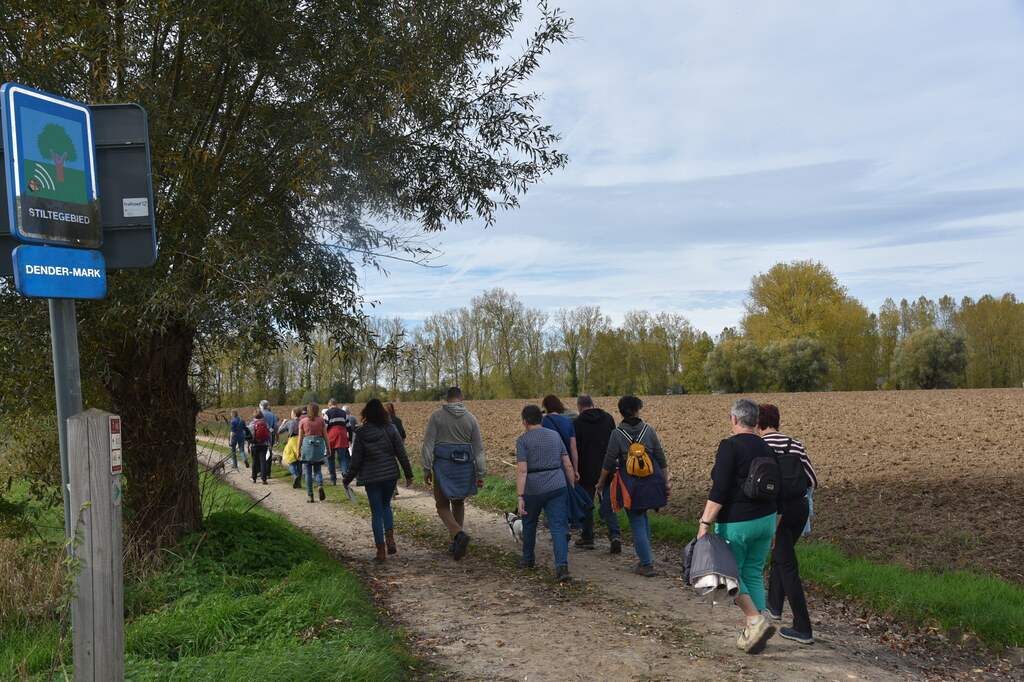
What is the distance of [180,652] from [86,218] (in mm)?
3410

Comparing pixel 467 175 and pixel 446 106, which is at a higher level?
pixel 446 106

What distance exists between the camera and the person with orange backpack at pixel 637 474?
8.16 m

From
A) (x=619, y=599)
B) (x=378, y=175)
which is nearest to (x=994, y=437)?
A: (x=619, y=599)

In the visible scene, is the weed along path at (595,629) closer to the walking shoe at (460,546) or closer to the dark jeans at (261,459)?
the walking shoe at (460,546)

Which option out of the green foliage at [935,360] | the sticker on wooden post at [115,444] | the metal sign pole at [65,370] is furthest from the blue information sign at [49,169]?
the green foliage at [935,360]

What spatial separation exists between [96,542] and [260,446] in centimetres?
1469

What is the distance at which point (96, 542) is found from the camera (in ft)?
11.7

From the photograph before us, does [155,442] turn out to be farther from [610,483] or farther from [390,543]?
[610,483]

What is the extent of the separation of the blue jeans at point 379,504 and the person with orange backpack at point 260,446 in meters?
8.60

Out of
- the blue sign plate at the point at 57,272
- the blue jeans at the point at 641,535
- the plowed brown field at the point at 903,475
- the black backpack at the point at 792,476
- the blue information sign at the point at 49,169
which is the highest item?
the blue information sign at the point at 49,169

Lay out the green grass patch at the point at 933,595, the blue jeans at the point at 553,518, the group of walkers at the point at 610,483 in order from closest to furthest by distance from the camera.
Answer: the group of walkers at the point at 610,483
the green grass patch at the point at 933,595
the blue jeans at the point at 553,518

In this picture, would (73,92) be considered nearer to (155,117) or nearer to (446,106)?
(155,117)

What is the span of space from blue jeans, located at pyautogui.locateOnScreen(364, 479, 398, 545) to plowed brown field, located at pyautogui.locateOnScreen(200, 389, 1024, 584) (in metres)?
2.09

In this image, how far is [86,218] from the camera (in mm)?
3639
